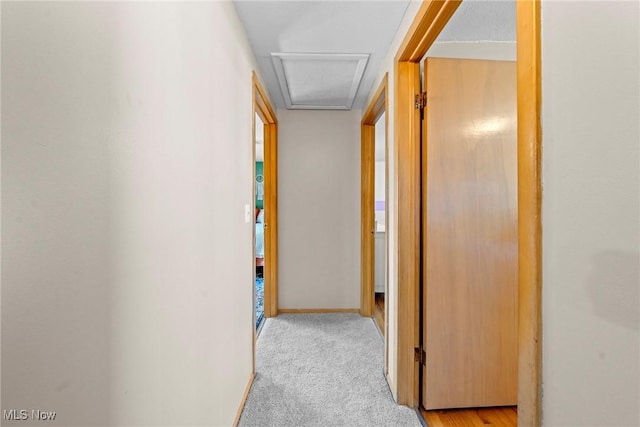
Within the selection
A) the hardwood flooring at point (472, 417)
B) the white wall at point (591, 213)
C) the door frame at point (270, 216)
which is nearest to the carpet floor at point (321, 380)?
the hardwood flooring at point (472, 417)

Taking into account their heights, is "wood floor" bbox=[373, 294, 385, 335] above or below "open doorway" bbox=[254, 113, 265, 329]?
below

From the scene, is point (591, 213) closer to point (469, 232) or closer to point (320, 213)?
point (469, 232)

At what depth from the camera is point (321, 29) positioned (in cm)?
184

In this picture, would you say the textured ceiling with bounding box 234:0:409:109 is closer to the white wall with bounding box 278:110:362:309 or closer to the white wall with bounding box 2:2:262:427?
the white wall with bounding box 2:2:262:427

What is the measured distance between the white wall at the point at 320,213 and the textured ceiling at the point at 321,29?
2.98ft

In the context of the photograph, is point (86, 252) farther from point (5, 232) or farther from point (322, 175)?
point (322, 175)

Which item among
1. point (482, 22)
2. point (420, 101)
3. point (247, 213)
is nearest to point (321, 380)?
point (247, 213)

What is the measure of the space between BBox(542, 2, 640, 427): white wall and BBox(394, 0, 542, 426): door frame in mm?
22

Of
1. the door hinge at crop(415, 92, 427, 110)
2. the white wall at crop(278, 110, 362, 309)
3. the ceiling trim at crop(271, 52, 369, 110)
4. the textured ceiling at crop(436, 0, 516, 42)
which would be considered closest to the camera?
the textured ceiling at crop(436, 0, 516, 42)

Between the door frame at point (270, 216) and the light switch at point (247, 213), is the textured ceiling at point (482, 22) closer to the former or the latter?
the light switch at point (247, 213)

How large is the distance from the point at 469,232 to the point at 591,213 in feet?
3.87

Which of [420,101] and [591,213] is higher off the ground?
[420,101]

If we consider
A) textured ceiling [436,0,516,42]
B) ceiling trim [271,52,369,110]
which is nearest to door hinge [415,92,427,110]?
textured ceiling [436,0,516,42]

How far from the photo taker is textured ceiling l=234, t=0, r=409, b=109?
5.36 ft
